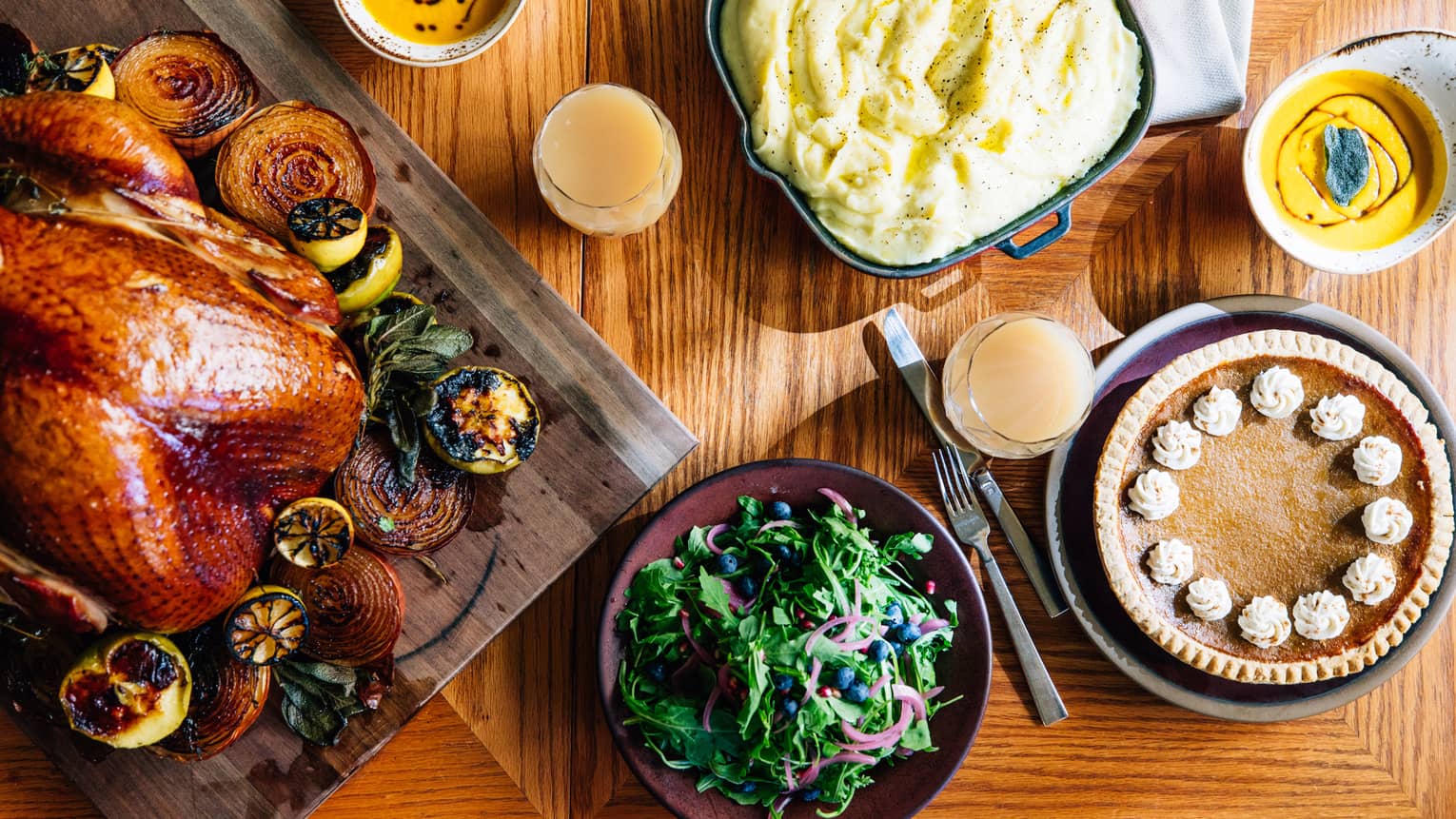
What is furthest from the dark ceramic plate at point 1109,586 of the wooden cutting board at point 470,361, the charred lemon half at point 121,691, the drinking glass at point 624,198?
the charred lemon half at point 121,691

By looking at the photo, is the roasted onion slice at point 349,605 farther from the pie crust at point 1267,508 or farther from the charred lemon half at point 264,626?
the pie crust at point 1267,508

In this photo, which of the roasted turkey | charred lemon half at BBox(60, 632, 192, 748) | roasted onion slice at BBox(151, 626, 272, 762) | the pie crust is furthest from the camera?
the pie crust

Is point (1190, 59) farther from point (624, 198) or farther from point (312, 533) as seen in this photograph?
point (312, 533)

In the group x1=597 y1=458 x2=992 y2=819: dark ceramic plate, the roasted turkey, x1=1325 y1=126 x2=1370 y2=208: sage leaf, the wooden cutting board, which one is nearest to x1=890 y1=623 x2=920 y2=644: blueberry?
x1=597 y1=458 x2=992 y2=819: dark ceramic plate

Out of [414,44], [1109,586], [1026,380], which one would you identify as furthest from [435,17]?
[1109,586]

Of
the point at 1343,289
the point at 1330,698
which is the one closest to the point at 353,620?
the point at 1330,698

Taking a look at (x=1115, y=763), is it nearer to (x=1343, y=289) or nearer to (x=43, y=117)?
(x=1343, y=289)

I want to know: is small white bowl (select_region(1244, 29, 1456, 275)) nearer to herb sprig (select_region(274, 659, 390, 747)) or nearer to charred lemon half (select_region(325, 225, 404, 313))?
charred lemon half (select_region(325, 225, 404, 313))
